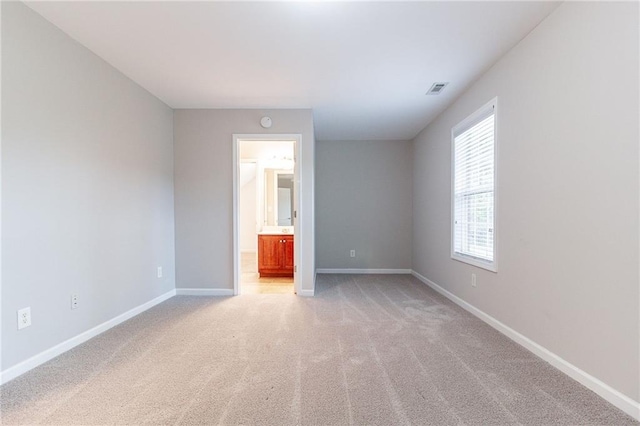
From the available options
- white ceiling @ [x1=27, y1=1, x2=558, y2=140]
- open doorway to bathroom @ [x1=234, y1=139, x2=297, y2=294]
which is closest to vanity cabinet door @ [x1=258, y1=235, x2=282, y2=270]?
open doorway to bathroom @ [x1=234, y1=139, x2=297, y2=294]

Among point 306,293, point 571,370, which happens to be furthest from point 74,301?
point 571,370

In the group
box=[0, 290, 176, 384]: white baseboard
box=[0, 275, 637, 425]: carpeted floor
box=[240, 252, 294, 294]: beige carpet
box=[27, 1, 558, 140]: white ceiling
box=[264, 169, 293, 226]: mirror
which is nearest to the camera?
box=[0, 275, 637, 425]: carpeted floor

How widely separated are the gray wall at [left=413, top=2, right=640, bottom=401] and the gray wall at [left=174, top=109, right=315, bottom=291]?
213cm

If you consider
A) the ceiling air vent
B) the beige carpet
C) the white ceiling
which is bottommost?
the beige carpet

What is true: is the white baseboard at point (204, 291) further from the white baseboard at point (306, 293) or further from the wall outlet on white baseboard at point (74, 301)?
the wall outlet on white baseboard at point (74, 301)

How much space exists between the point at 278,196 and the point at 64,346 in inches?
155

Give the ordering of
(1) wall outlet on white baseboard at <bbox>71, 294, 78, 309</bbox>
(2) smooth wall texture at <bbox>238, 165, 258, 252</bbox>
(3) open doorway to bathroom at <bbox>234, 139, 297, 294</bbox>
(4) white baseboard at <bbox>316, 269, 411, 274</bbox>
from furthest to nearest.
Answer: (2) smooth wall texture at <bbox>238, 165, 258, 252</bbox> < (4) white baseboard at <bbox>316, 269, 411, 274</bbox> < (3) open doorway to bathroom at <bbox>234, 139, 297, 294</bbox> < (1) wall outlet on white baseboard at <bbox>71, 294, 78, 309</bbox>

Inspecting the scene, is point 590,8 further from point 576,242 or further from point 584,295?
point 584,295

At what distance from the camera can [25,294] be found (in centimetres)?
188

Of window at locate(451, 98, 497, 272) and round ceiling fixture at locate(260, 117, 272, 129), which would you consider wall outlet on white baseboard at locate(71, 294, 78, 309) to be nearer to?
round ceiling fixture at locate(260, 117, 272, 129)

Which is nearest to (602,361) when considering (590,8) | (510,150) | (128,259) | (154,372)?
(510,150)

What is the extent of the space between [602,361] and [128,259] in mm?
3711

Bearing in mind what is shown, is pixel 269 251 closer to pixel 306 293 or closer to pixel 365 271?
pixel 306 293

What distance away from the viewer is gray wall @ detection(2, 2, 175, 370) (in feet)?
5.95
